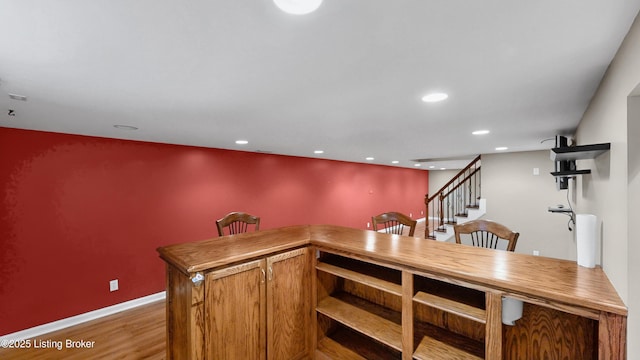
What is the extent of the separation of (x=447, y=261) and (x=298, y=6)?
4.39 feet

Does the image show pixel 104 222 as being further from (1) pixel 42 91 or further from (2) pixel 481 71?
(2) pixel 481 71

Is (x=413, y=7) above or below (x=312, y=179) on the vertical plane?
above

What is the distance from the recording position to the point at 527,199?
14.2 feet

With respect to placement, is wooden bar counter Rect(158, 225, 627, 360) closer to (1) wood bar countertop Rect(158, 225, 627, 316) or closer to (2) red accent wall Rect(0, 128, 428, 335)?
(1) wood bar countertop Rect(158, 225, 627, 316)

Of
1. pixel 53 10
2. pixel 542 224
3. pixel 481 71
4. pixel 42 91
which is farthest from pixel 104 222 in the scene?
pixel 542 224

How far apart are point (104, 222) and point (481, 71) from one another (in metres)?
3.82

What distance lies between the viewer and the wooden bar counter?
1107 millimetres

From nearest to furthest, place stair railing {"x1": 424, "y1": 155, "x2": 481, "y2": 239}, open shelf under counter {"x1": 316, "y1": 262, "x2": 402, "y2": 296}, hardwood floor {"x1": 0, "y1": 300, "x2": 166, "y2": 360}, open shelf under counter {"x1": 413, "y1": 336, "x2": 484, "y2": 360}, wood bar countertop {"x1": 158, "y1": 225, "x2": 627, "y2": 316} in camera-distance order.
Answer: wood bar countertop {"x1": 158, "y1": 225, "x2": 627, "y2": 316} < open shelf under counter {"x1": 413, "y1": 336, "x2": 484, "y2": 360} < open shelf under counter {"x1": 316, "y1": 262, "x2": 402, "y2": 296} < hardwood floor {"x1": 0, "y1": 300, "x2": 166, "y2": 360} < stair railing {"x1": 424, "y1": 155, "x2": 481, "y2": 239}

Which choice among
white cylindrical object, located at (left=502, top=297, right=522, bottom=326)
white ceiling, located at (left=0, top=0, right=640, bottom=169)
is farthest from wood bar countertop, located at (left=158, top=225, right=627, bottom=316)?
white ceiling, located at (left=0, top=0, right=640, bottom=169)

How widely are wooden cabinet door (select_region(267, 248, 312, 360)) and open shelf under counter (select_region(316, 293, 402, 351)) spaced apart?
16cm

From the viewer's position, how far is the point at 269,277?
5.41 ft

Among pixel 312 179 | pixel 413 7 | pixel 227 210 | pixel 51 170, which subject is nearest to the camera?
pixel 413 7

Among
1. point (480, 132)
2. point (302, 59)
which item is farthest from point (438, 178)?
point (302, 59)

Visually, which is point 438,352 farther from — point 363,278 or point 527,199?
point 527,199
